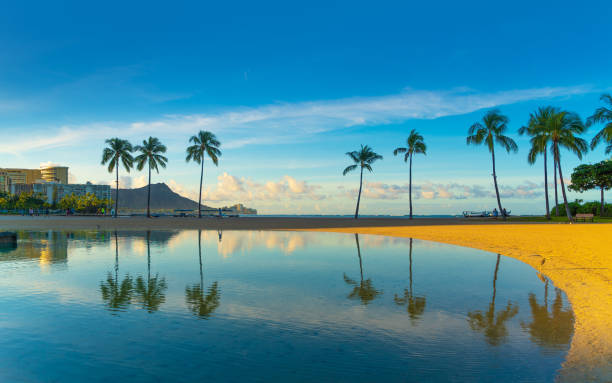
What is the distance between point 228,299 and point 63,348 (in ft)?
11.2

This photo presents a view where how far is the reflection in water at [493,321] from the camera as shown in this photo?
6.10 m

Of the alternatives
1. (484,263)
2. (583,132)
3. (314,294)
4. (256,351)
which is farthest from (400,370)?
(583,132)

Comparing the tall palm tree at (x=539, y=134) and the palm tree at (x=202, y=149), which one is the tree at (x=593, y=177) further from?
the palm tree at (x=202, y=149)

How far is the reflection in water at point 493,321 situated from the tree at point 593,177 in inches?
2282

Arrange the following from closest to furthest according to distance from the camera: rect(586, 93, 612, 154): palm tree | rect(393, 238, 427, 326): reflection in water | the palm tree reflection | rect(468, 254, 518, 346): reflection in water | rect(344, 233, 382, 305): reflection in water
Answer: rect(468, 254, 518, 346): reflection in water
rect(393, 238, 427, 326): reflection in water
the palm tree reflection
rect(344, 233, 382, 305): reflection in water
rect(586, 93, 612, 154): palm tree

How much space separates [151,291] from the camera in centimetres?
916

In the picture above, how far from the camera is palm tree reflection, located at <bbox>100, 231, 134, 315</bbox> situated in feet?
25.9

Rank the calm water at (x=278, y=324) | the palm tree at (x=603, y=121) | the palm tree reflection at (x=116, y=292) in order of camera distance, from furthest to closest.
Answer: the palm tree at (x=603, y=121), the palm tree reflection at (x=116, y=292), the calm water at (x=278, y=324)

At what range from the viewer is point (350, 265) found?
1377 centimetres

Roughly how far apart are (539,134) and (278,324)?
55.6m

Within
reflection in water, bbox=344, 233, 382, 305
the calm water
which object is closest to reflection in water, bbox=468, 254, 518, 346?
the calm water

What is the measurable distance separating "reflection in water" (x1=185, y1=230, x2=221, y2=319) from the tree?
6139cm

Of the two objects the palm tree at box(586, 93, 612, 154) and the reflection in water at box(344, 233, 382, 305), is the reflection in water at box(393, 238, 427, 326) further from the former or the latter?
the palm tree at box(586, 93, 612, 154)

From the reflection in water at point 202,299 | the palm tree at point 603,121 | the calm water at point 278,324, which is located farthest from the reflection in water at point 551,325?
the palm tree at point 603,121
